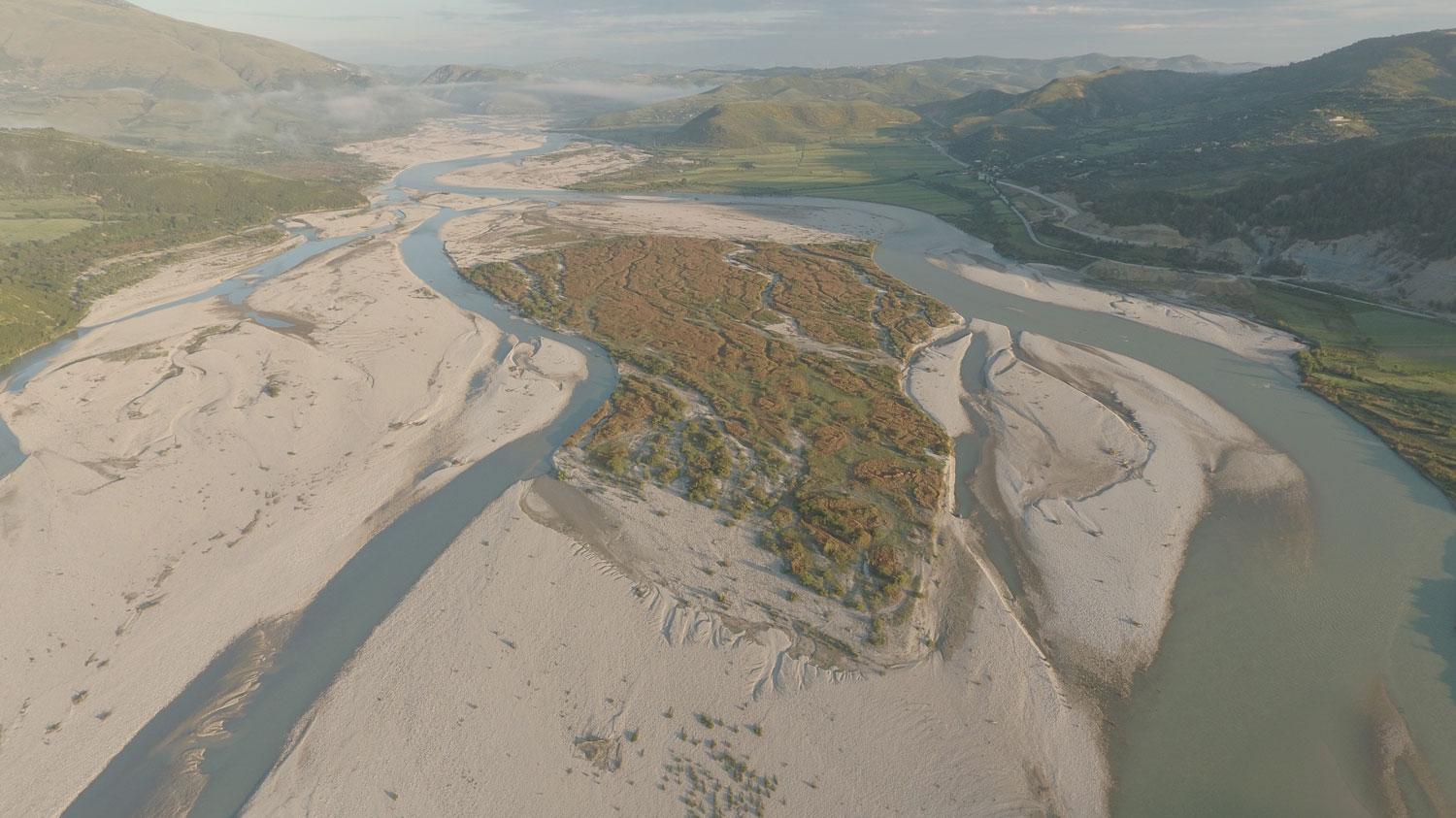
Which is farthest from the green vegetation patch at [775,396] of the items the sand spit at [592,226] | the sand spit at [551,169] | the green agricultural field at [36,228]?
the sand spit at [551,169]

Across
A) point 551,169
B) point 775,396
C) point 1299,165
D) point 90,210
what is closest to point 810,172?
point 551,169

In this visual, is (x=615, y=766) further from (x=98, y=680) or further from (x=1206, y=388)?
(x=1206, y=388)

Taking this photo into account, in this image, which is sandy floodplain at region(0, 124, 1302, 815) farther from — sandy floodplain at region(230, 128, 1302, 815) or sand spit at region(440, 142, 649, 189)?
sand spit at region(440, 142, 649, 189)

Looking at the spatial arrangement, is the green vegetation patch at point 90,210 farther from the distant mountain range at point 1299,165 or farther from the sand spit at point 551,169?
the distant mountain range at point 1299,165

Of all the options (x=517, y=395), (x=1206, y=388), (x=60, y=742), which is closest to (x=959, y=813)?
(x=60, y=742)

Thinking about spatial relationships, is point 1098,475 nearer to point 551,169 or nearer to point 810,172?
point 810,172
